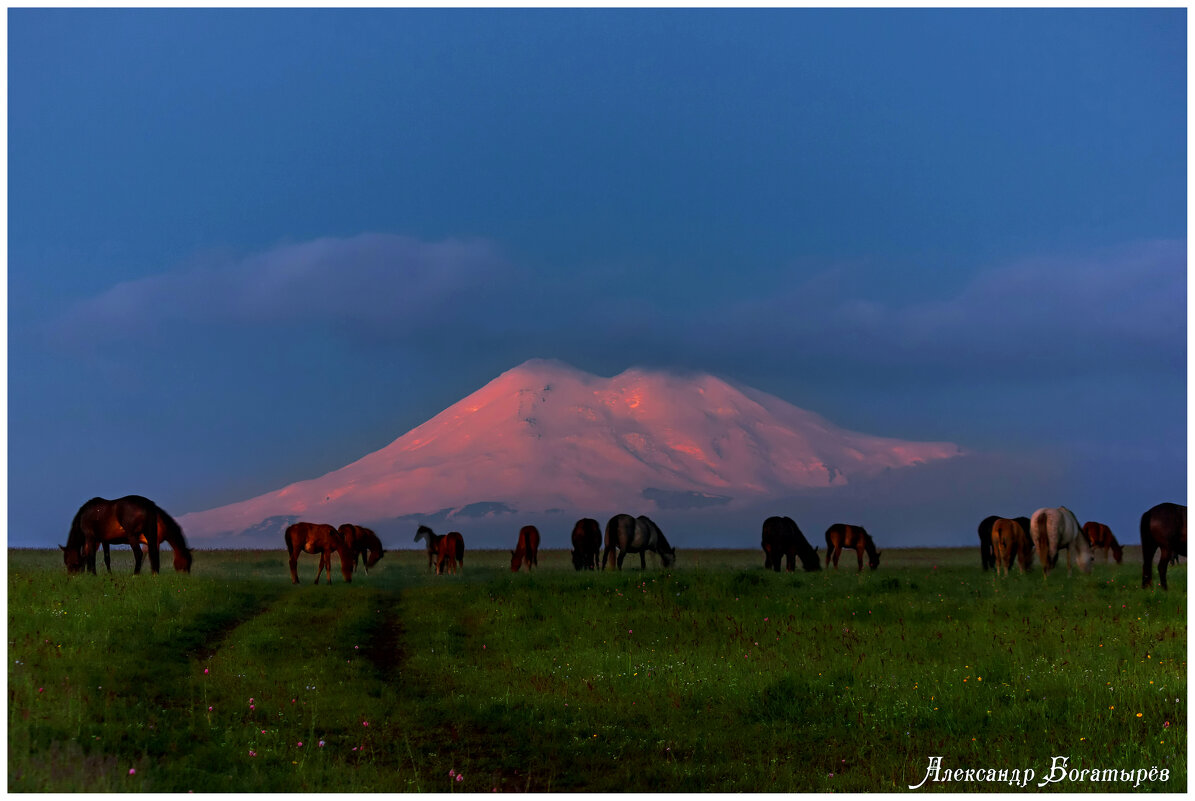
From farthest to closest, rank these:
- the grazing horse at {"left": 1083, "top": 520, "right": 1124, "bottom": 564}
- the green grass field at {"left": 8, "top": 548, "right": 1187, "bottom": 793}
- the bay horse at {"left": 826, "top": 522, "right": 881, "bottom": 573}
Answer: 1. the grazing horse at {"left": 1083, "top": 520, "right": 1124, "bottom": 564}
2. the bay horse at {"left": 826, "top": 522, "right": 881, "bottom": 573}
3. the green grass field at {"left": 8, "top": 548, "right": 1187, "bottom": 793}

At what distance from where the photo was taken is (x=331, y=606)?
27031 mm

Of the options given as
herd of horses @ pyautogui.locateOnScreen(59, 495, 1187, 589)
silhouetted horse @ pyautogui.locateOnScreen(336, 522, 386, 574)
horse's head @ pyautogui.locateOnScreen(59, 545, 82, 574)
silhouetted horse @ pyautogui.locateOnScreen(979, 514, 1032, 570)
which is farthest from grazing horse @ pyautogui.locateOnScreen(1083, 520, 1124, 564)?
horse's head @ pyautogui.locateOnScreen(59, 545, 82, 574)

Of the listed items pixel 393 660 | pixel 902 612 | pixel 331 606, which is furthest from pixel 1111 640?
pixel 331 606

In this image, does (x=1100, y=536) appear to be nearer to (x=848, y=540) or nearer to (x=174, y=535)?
(x=848, y=540)

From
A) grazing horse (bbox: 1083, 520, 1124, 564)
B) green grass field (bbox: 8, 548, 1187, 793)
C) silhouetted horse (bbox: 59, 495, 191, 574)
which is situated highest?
silhouetted horse (bbox: 59, 495, 191, 574)

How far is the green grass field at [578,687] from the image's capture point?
12711mm

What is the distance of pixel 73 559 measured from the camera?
32.1 meters

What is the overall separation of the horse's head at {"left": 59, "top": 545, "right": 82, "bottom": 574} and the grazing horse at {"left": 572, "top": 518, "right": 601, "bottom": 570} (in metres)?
21.0

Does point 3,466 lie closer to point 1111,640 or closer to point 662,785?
point 662,785

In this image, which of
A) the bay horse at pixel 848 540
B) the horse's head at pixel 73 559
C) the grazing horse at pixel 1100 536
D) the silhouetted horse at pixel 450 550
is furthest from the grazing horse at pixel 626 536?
the grazing horse at pixel 1100 536

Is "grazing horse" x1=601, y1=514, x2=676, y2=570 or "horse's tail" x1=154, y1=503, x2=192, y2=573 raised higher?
"horse's tail" x1=154, y1=503, x2=192, y2=573

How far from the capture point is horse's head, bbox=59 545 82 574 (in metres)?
31.7

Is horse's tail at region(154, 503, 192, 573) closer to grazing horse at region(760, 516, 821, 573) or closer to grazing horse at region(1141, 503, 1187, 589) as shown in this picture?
grazing horse at region(760, 516, 821, 573)

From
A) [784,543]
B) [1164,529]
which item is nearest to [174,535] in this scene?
[784,543]
